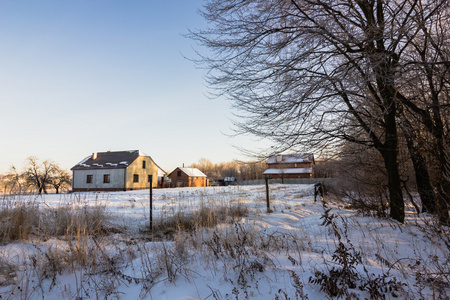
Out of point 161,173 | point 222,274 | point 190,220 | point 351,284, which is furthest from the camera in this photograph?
point 161,173

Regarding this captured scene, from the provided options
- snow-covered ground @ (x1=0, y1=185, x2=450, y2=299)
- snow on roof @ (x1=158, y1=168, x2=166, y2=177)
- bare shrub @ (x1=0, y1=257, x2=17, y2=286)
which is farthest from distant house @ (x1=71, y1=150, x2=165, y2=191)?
bare shrub @ (x1=0, y1=257, x2=17, y2=286)

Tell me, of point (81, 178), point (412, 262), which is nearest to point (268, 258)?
point (412, 262)

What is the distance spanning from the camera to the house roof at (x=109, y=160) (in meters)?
34.0

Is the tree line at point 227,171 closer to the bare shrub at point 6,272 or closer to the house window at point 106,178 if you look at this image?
the house window at point 106,178

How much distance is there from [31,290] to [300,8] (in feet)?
20.3

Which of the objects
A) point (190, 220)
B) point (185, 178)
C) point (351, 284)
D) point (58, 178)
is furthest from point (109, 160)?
point (351, 284)

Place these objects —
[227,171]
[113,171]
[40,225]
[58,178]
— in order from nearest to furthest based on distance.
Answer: [40,225] → [113,171] → [58,178] → [227,171]

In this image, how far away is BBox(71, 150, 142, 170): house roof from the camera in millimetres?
33969

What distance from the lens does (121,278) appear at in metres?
3.03

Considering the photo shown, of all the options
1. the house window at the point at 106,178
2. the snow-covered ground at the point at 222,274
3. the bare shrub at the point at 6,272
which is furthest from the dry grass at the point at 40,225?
the house window at the point at 106,178

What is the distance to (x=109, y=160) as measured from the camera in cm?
3541

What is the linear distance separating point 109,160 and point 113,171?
265 cm

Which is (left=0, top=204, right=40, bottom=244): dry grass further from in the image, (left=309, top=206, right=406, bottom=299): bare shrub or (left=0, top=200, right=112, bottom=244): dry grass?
(left=309, top=206, right=406, bottom=299): bare shrub

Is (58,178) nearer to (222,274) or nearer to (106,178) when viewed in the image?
(106,178)
